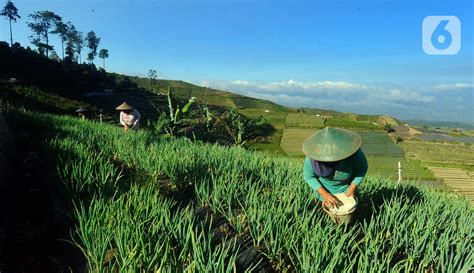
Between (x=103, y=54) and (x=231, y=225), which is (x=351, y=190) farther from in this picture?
(x=103, y=54)

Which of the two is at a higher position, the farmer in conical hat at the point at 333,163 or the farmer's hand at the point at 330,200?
the farmer in conical hat at the point at 333,163

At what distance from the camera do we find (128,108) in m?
7.93

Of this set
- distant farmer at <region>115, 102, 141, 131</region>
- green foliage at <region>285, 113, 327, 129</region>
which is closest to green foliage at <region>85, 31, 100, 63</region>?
green foliage at <region>285, 113, 327, 129</region>

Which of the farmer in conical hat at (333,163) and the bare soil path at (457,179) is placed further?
the bare soil path at (457,179)

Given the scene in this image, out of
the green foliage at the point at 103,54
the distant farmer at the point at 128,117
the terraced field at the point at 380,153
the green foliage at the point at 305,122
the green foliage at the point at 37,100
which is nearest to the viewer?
the distant farmer at the point at 128,117

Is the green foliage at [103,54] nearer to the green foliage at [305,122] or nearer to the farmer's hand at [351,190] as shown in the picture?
the green foliage at [305,122]

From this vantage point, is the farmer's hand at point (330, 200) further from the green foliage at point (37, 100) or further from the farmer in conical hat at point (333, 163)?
the green foliage at point (37, 100)

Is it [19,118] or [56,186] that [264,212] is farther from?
[19,118]

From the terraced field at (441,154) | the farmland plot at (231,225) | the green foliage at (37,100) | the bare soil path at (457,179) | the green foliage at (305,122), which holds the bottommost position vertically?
the bare soil path at (457,179)

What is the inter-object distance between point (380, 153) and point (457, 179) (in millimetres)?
8252

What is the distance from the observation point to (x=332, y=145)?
9.48 ft

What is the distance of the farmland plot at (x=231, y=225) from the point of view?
2029 mm

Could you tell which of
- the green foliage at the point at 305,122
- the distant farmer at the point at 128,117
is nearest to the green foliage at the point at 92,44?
the green foliage at the point at 305,122

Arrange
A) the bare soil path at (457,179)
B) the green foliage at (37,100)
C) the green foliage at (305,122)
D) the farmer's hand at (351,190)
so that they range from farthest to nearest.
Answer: the green foliage at (305,122) → the bare soil path at (457,179) → the green foliage at (37,100) → the farmer's hand at (351,190)
